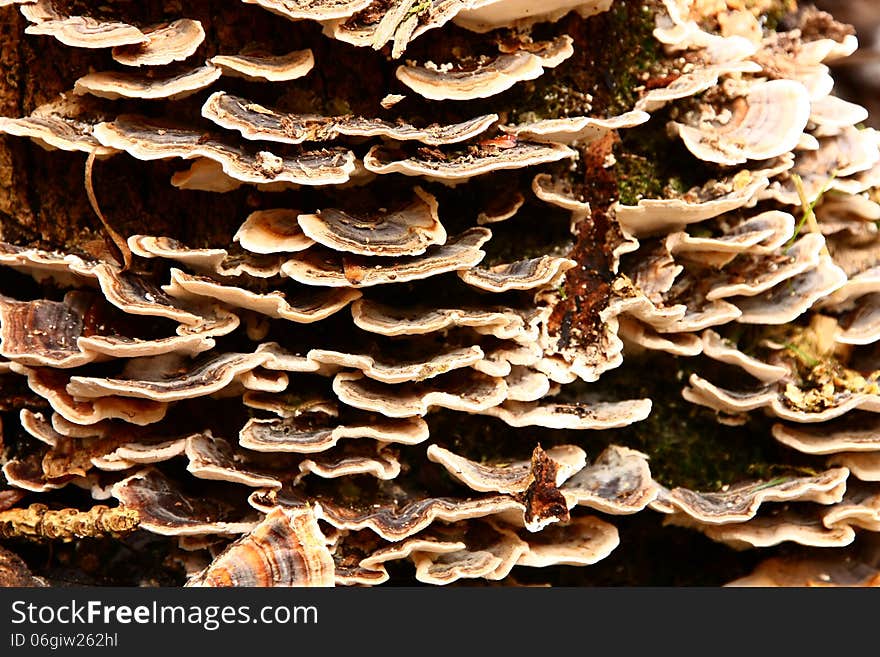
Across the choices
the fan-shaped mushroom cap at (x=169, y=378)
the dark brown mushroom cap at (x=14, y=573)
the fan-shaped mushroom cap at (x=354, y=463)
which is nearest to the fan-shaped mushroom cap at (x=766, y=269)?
the fan-shaped mushroom cap at (x=354, y=463)

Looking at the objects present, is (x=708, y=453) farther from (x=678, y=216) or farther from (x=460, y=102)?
(x=460, y=102)

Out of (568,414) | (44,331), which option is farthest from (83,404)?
(568,414)

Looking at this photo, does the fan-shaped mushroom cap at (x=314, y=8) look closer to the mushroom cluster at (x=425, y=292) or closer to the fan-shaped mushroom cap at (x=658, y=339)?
the mushroom cluster at (x=425, y=292)

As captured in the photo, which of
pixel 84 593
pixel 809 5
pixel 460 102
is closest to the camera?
pixel 84 593

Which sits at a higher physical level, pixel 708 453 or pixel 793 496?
pixel 708 453

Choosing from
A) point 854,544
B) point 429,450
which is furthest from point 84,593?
point 854,544

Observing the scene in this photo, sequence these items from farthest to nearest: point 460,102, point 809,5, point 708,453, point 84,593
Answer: point 809,5
point 708,453
point 460,102
point 84,593
